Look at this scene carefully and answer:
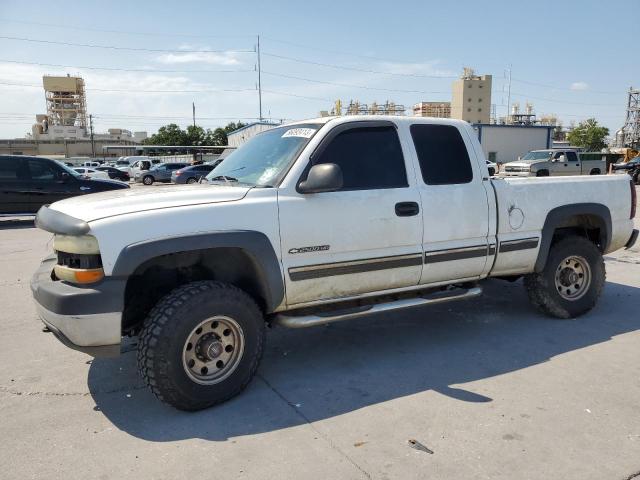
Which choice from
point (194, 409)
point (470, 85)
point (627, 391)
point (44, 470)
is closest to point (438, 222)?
point (627, 391)

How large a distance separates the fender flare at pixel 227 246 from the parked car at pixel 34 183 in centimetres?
1102

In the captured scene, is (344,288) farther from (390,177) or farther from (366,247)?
(390,177)

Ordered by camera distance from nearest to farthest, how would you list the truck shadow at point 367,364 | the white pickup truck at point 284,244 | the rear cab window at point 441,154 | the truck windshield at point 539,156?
the white pickup truck at point 284,244
the truck shadow at point 367,364
the rear cab window at point 441,154
the truck windshield at point 539,156

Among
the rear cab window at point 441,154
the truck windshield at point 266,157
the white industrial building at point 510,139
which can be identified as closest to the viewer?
the truck windshield at point 266,157

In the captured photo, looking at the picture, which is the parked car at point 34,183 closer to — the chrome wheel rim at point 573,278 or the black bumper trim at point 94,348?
the black bumper trim at point 94,348

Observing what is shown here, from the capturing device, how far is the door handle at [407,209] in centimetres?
398

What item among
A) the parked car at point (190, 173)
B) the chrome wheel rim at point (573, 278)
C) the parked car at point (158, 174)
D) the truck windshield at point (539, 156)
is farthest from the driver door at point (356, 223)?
the parked car at point (158, 174)

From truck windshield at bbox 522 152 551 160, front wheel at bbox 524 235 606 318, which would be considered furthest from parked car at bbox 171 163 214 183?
front wheel at bbox 524 235 606 318

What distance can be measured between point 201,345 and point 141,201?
1.03 m

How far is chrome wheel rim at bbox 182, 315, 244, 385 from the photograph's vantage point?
3.33 metres

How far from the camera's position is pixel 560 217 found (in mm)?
4926

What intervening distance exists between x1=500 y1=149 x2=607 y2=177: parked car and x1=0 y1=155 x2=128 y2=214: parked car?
1967cm

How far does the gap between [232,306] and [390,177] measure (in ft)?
5.36

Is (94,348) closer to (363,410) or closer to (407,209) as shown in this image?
(363,410)
